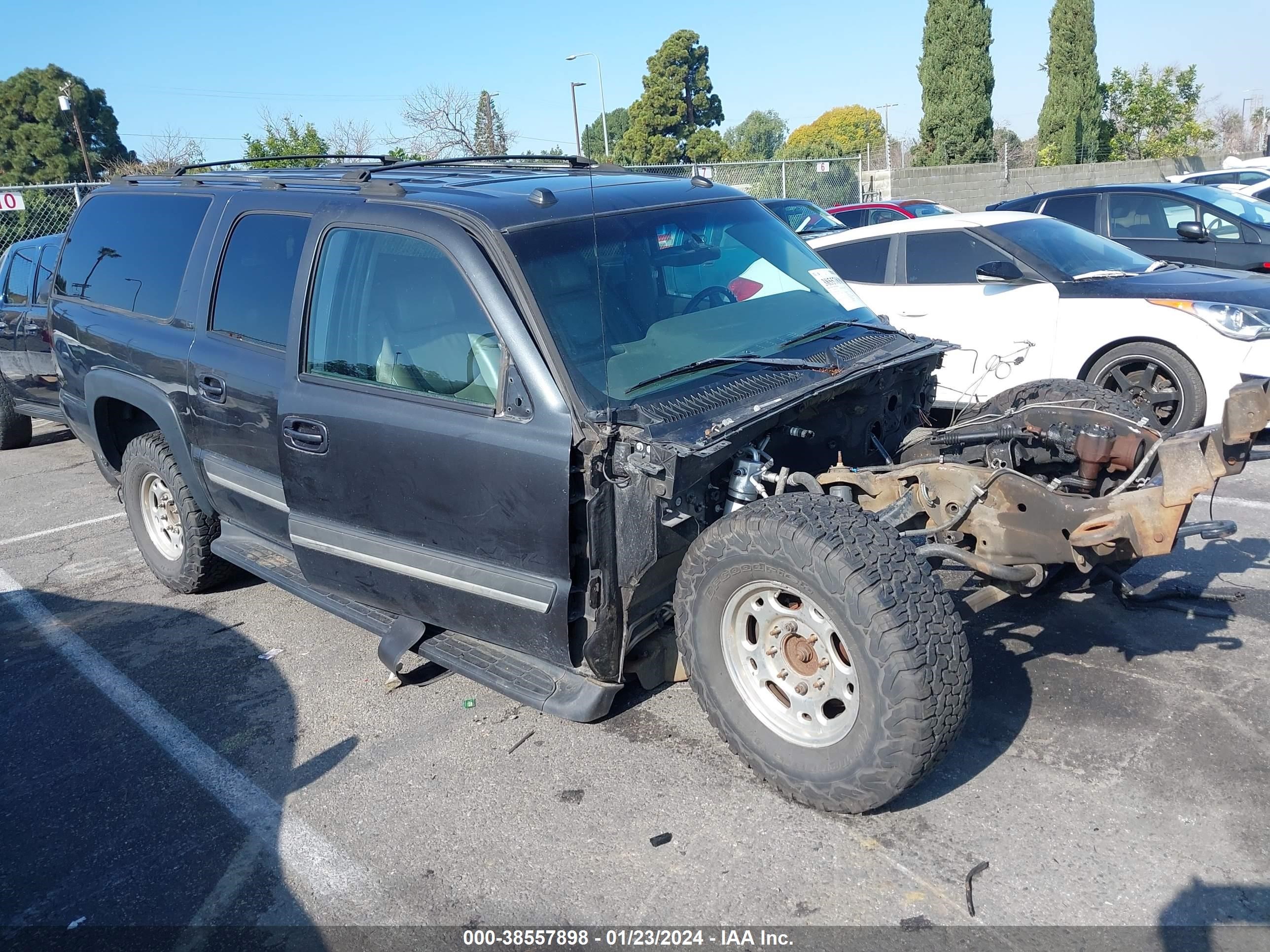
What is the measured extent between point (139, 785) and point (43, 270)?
24.3ft

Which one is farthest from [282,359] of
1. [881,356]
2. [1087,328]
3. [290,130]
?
[290,130]

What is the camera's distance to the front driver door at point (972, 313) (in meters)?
7.09

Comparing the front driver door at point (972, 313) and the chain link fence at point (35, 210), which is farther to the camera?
the chain link fence at point (35, 210)

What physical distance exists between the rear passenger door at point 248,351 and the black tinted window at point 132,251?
0.35 metres

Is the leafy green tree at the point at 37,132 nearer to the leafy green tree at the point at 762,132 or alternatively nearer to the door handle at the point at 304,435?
the door handle at the point at 304,435

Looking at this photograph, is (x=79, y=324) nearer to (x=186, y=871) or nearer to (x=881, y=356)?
(x=186, y=871)

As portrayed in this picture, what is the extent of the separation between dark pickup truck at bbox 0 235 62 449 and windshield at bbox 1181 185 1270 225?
36.0 feet

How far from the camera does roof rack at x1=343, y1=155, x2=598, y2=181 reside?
166 inches

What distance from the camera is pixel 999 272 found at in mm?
6809

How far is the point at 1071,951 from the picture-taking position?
2.54m

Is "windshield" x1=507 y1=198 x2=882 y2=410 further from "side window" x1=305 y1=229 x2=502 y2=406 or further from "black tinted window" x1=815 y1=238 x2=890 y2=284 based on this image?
"black tinted window" x1=815 y1=238 x2=890 y2=284

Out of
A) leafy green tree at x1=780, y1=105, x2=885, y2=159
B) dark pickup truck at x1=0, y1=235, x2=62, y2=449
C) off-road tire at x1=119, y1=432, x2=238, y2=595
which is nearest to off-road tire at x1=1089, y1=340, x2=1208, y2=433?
off-road tire at x1=119, y1=432, x2=238, y2=595

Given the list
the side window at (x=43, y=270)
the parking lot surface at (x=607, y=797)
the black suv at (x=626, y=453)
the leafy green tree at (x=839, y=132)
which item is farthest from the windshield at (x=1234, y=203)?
the leafy green tree at (x=839, y=132)

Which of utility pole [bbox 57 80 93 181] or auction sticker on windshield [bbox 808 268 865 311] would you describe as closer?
auction sticker on windshield [bbox 808 268 865 311]
